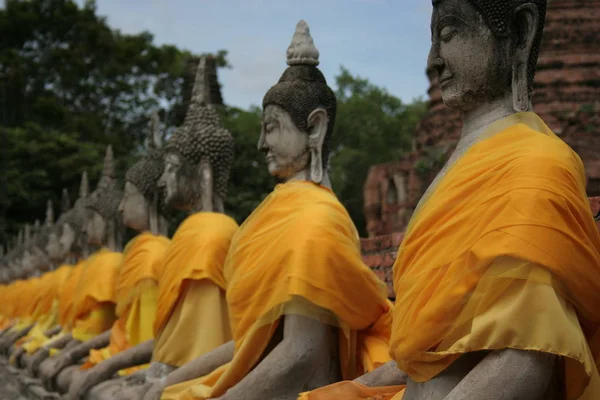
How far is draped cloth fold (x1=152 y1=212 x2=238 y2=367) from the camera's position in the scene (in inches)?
215

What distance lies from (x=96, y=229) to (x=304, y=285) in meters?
5.73

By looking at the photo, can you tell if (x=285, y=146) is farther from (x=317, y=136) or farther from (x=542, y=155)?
(x=542, y=155)

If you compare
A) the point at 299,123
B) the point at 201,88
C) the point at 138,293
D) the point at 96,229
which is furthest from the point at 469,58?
the point at 96,229

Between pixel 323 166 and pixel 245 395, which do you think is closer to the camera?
pixel 245 395

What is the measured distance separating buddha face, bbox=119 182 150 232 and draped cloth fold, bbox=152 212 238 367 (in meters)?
1.59

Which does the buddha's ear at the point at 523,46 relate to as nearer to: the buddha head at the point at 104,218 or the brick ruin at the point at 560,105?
the buddha head at the point at 104,218

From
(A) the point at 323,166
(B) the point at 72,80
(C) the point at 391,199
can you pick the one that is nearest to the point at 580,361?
(A) the point at 323,166

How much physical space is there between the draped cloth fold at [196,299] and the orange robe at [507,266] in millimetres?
2806

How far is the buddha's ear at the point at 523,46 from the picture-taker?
2859 millimetres

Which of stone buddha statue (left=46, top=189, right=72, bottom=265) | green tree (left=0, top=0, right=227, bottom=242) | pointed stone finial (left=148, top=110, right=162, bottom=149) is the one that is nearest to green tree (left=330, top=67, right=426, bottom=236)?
green tree (left=0, top=0, right=227, bottom=242)

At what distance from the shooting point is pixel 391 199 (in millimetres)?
15055

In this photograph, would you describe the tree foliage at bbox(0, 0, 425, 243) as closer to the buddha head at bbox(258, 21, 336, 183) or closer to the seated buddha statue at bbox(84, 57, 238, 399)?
the seated buddha statue at bbox(84, 57, 238, 399)

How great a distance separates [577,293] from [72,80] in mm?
27498

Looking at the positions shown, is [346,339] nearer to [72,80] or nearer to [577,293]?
[577,293]
